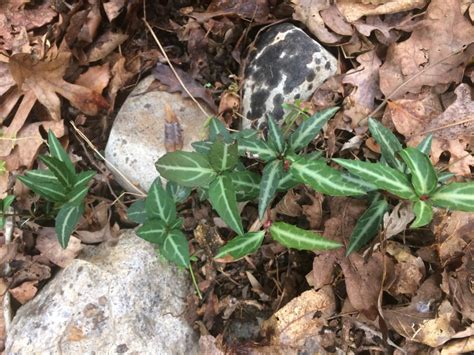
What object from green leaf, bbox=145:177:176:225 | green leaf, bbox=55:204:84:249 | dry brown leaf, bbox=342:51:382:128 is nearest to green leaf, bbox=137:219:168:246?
green leaf, bbox=145:177:176:225

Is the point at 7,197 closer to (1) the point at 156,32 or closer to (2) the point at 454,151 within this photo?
(1) the point at 156,32

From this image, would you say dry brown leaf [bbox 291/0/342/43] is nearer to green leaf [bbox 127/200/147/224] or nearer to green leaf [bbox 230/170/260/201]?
green leaf [bbox 230/170/260/201]

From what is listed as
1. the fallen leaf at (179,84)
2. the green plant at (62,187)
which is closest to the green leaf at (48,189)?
the green plant at (62,187)

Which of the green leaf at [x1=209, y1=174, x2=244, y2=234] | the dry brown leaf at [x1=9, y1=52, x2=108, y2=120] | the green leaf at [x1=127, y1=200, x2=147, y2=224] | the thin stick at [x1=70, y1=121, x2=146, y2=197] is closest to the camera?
the green leaf at [x1=209, y1=174, x2=244, y2=234]

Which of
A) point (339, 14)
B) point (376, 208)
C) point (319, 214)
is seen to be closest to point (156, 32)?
point (339, 14)

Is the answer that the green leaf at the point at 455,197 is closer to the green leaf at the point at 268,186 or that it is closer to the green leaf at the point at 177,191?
the green leaf at the point at 268,186

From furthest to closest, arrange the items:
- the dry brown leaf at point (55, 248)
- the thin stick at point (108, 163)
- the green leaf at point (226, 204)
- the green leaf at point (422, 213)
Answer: the thin stick at point (108, 163) → the dry brown leaf at point (55, 248) → the green leaf at point (226, 204) → the green leaf at point (422, 213)

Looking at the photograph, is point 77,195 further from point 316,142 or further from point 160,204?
point 316,142
